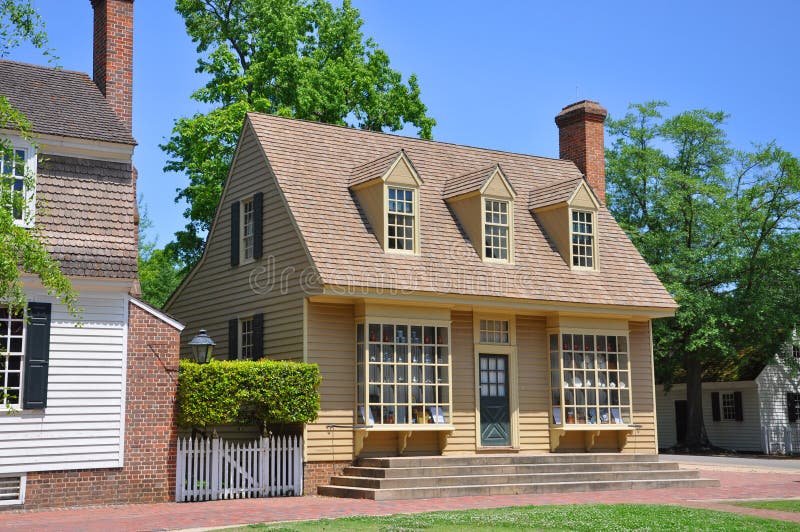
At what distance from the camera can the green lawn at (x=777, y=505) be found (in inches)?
605

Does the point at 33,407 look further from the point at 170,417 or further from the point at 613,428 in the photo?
the point at 613,428

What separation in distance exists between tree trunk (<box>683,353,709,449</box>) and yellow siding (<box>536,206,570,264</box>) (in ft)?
47.8

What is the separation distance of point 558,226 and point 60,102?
1218 cm

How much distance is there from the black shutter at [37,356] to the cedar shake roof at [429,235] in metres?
5.31

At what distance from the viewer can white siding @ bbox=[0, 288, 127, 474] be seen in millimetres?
15648

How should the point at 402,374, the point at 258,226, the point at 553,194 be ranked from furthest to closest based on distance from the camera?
the point at 553,194
the point at 258,226
the point at 402,374

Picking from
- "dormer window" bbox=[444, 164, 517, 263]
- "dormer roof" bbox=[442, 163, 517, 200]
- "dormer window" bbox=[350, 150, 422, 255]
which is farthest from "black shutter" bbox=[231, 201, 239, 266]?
"dormer window" bbox=[444, 164, 517, 263]

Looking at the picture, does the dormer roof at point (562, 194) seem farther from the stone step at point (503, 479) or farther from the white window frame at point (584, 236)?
the stone step at point (503, 479)

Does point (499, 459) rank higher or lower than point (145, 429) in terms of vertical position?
lower

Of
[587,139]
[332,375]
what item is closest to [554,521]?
[332,375]

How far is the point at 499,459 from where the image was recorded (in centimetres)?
1945

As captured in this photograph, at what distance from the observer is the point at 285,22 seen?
101 feet

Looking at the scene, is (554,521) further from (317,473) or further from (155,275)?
(155,275)

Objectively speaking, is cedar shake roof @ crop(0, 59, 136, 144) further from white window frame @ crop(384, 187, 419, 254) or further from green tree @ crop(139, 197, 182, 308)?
green tree @ crop(139, 197, 182, 308)
